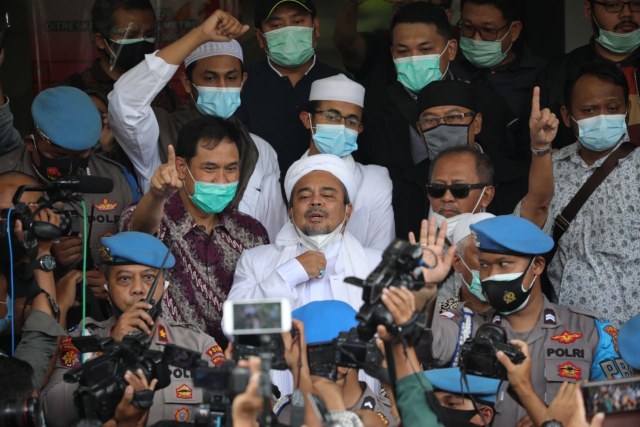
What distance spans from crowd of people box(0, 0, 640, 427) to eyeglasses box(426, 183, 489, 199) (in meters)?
0.01

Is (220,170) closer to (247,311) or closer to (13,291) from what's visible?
(13,291)

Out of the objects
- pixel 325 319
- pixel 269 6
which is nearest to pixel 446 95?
pixel 269 6

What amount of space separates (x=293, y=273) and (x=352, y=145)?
1.18 metres

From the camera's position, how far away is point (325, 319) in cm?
642

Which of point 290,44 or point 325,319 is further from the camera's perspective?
point 290,44

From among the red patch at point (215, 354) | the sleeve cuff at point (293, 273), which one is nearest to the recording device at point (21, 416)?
the red patch at point (215, 354)

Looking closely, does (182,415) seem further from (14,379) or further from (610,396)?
(610,396)

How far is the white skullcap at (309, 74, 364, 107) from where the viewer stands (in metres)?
8.18

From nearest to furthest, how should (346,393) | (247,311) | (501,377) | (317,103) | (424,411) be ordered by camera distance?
(247,311), (424,411), (501,377), (346,393), (317,103)

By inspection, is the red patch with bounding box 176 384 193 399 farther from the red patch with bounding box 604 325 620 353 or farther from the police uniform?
the red patch with bounding box 604 325 620 353

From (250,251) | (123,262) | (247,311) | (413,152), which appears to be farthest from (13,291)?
(413,152)

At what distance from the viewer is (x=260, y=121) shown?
8719 millimetres

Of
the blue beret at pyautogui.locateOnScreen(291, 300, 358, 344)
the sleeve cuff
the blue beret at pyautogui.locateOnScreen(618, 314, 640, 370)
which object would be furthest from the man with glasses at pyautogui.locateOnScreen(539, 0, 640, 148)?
the blue beret at pyautogui.locateOnScreen(291, 300, 358, 344)

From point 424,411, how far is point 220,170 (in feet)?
8.57
